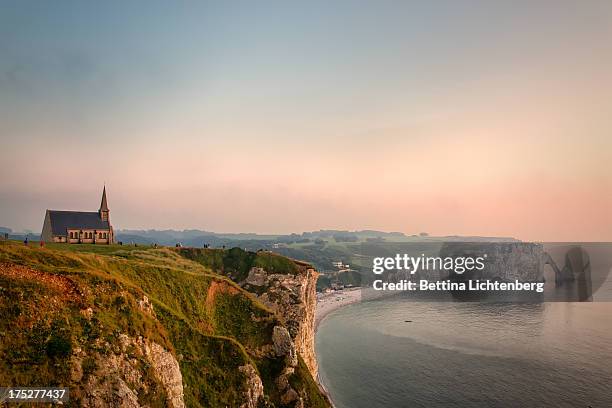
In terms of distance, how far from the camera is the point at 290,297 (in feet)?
267

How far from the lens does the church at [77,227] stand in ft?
278

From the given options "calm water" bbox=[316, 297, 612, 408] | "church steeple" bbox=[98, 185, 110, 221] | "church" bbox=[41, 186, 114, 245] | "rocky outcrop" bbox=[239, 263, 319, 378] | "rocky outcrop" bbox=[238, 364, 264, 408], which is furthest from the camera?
"church steeple" bbox=[98, 185, 110, 221]

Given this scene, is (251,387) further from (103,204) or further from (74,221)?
(103,204)

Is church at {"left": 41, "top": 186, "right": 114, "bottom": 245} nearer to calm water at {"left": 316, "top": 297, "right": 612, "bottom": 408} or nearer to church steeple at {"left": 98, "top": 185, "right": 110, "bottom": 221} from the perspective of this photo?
church steeple at {"left": 98, "top": 185, "right": 110, "bottom": 221}

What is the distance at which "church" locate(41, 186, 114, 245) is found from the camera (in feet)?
278

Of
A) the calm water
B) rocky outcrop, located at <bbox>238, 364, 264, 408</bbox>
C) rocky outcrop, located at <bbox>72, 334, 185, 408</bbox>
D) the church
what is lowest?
the calm water

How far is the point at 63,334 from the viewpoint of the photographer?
2834 centimetres

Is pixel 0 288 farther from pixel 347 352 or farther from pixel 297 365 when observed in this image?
pixel 347 352

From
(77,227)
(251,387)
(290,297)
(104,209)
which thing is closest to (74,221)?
(77,227)

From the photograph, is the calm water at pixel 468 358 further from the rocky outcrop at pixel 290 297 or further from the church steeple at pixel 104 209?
the church steeple at pixel 104 209

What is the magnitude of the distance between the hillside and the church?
702 inches

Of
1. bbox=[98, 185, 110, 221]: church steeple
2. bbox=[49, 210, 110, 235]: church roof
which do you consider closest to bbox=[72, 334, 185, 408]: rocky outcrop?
bbox=[49, 210, 110, 235]: church roof

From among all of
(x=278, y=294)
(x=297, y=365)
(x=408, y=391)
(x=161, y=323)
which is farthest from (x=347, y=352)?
(x=161, y=323)

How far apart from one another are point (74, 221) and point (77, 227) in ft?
6.40
